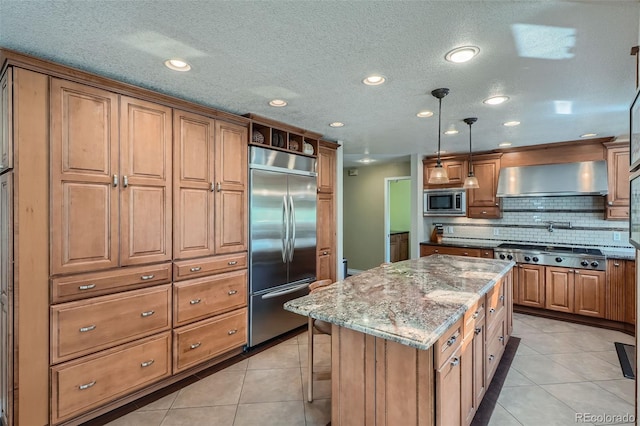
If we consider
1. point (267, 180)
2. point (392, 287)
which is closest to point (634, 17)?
point (392, 287)

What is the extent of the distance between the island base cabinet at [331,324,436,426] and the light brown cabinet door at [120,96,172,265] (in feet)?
5.21

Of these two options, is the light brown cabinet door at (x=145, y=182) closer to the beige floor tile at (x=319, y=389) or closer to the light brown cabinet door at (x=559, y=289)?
the beige floor tile at (x=319, y=389)

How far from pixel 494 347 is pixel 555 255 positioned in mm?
2222

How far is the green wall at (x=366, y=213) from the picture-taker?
6.61 meters

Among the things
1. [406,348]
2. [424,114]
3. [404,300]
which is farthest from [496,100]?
[406,348]

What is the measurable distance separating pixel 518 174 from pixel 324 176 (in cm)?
278

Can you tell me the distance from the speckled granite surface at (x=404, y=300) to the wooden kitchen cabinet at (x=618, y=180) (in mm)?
2268

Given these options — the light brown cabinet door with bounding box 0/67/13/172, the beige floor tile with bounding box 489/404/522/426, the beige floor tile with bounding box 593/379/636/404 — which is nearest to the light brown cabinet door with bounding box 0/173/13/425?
the light brown cabinet door with bounding box 0/67/13/172

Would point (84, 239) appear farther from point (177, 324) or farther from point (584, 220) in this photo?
point (584, 220)

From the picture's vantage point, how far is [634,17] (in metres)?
1.51

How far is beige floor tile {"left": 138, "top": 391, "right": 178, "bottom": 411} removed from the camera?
7.62 feet

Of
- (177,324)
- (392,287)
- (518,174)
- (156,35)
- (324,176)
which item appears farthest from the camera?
(518,174)

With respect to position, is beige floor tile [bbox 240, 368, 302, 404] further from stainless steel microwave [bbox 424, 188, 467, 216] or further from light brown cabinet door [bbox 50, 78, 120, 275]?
stainless steel microwave [bbox 424, 188, 467, 216]

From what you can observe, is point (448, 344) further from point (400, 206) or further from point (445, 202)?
point (400, 206)
